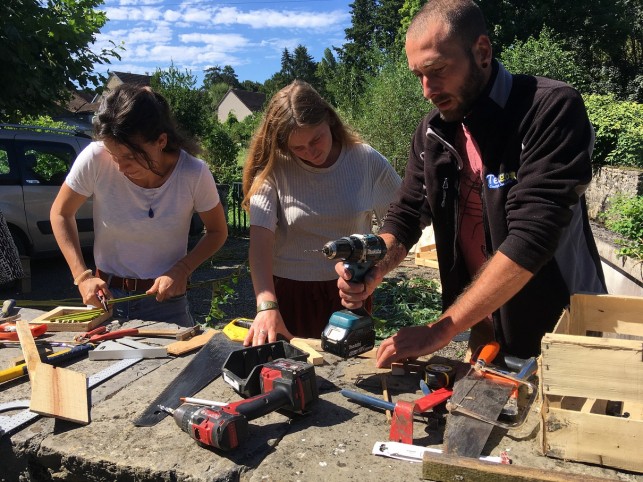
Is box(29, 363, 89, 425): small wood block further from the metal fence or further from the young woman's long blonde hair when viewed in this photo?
the metal fence

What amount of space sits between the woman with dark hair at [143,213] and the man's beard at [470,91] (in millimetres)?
1396

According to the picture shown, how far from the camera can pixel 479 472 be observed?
1395 millimetres

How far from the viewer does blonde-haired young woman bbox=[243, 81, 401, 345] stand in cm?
271

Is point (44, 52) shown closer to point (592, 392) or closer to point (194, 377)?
point (194, 377)

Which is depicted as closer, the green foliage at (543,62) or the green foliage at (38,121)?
the green foliage at (38,121)

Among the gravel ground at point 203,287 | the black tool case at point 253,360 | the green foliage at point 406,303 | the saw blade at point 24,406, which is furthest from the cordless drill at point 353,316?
the gravel ground at point 203,287

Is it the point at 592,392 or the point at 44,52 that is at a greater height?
the point at 44,52

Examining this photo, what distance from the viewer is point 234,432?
1.63 m

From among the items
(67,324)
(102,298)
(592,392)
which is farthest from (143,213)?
(592,392)

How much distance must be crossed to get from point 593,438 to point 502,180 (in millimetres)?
981

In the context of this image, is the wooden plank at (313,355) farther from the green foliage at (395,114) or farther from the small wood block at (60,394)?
the green foliage at (395,114)

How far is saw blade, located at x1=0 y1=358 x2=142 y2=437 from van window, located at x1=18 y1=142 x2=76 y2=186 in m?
6.95

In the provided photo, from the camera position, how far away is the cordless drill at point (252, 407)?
1624 mm

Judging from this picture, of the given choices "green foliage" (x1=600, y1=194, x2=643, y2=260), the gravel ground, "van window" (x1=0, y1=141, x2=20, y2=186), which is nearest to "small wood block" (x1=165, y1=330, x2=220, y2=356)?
A: the gravel ground
